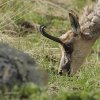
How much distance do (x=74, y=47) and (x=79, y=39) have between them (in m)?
0.18

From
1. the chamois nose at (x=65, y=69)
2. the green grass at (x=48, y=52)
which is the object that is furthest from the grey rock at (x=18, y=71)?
the chamois nose at (x=65, y=69)

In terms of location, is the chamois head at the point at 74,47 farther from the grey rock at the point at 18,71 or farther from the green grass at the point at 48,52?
the grey rock at the point at 18,71

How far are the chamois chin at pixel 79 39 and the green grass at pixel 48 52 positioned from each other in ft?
0.66

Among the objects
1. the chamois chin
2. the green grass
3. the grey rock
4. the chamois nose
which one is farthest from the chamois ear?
the grey rock

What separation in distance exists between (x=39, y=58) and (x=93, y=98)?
415 cm

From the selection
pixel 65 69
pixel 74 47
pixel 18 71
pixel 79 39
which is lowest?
pixel 65 69

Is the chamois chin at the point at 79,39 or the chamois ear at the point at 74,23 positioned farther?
the chamois chin at the point at 79,39

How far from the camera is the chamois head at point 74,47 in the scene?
8.24 metres

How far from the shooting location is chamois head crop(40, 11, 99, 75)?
8242 mm

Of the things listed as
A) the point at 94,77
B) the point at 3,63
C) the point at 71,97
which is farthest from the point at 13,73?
the point at 94,77

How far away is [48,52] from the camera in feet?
29.6

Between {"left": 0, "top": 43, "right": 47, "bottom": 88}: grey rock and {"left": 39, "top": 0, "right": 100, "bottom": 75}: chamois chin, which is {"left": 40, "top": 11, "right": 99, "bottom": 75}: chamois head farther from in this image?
{"left": 0, "top": 43, "right": 47, "bottom": 88}: grey rock

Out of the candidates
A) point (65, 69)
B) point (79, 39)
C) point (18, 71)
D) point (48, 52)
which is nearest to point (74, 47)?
point (79, 39)

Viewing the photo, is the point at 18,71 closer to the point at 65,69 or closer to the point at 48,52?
the point at 65,69
